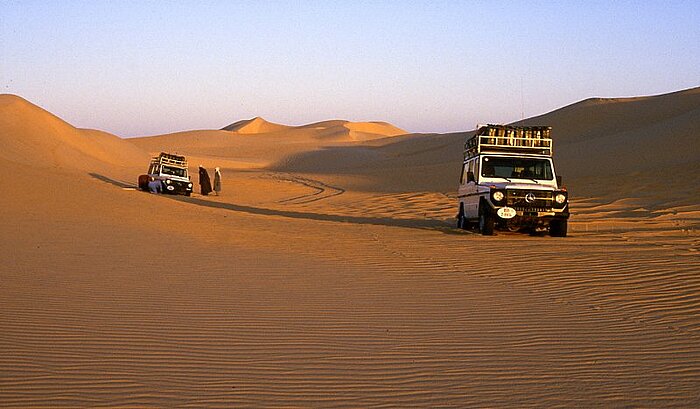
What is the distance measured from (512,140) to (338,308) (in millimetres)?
9497

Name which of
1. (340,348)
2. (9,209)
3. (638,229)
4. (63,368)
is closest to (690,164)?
(638,229)

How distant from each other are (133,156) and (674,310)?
72.6m

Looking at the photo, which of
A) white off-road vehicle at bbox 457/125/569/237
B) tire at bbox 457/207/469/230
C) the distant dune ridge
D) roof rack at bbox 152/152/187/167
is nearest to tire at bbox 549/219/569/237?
white off-road vehicle at bbox 457/125/569/237

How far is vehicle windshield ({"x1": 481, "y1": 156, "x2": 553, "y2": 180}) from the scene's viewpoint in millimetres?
16891

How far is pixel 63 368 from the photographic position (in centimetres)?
614

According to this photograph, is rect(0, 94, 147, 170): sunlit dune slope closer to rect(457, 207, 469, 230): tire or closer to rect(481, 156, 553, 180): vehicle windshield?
rect(457, 207, 469, 230): tire

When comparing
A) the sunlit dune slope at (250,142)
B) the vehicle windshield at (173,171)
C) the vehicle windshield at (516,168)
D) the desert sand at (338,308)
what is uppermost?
the sunlit dune slope at (250,142)

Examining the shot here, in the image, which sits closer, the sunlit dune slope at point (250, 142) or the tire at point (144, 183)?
the tire at point (144, 183)

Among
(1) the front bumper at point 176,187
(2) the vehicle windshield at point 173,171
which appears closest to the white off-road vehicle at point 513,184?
(1) the front bumper at point 176,187

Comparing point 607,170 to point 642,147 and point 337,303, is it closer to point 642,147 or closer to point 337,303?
point 642,147

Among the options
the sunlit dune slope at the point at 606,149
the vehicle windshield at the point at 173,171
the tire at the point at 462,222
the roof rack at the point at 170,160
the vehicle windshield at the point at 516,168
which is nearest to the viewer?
the vehicle windshield at the point at 516,168

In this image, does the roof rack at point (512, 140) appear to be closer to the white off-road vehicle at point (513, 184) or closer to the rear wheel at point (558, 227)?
the white off-road vehicle at point (513, 184)

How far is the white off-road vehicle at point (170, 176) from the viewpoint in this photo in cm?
3281

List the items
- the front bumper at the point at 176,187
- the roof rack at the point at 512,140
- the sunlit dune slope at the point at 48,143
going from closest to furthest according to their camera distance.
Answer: the roof rack at the point at 512,140, the front bumper at the point at 176,187, the sunlit dune slope at the point at 48,143
